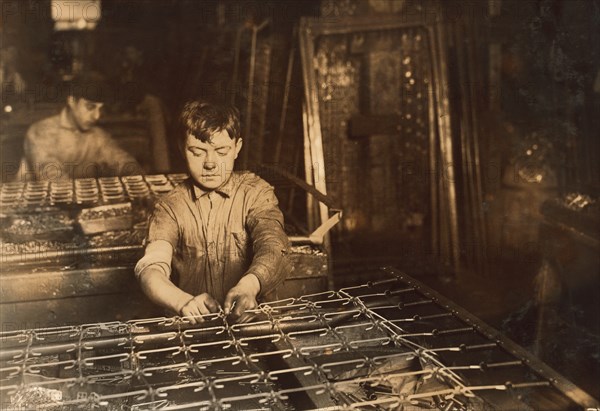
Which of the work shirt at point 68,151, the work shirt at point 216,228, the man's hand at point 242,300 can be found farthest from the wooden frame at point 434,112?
the man's hand at point 242,300

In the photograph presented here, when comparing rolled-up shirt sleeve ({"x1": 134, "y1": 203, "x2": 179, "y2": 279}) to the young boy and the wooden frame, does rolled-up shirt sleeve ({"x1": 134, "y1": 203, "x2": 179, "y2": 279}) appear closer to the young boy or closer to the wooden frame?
the young boy

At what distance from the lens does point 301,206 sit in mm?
4523

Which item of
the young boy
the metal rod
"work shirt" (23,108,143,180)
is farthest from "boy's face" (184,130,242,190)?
"work shirt" (23,108,143,180)

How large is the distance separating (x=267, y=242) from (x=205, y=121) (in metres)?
0.45

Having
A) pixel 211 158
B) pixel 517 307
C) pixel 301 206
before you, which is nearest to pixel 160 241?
pixel 211 158

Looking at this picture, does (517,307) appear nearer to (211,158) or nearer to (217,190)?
(217,190)

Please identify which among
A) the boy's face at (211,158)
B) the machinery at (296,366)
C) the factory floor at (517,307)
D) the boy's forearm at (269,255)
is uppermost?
the boy's face at (211,158)

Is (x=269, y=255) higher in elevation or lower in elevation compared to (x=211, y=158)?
lower

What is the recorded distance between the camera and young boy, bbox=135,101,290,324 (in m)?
2.31

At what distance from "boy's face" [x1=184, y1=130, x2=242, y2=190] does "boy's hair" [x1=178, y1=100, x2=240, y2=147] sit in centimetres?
1

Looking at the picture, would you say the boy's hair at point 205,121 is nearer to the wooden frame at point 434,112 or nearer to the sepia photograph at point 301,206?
the sepia photograph at point 301,206

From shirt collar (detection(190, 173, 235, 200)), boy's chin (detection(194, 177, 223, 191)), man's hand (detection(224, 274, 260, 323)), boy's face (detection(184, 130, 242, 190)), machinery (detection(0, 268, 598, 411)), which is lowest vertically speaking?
machinery (detection(0, 268, 598, 411))

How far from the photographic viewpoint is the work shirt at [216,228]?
2.46 meters

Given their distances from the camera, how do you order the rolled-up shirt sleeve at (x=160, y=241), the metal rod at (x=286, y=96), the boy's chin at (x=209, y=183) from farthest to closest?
the metal rod at (x=286, y=96) < the boy's chin at (x=209, y=183) < the rolled-up shirt sleeve at (x=160, y=241)
